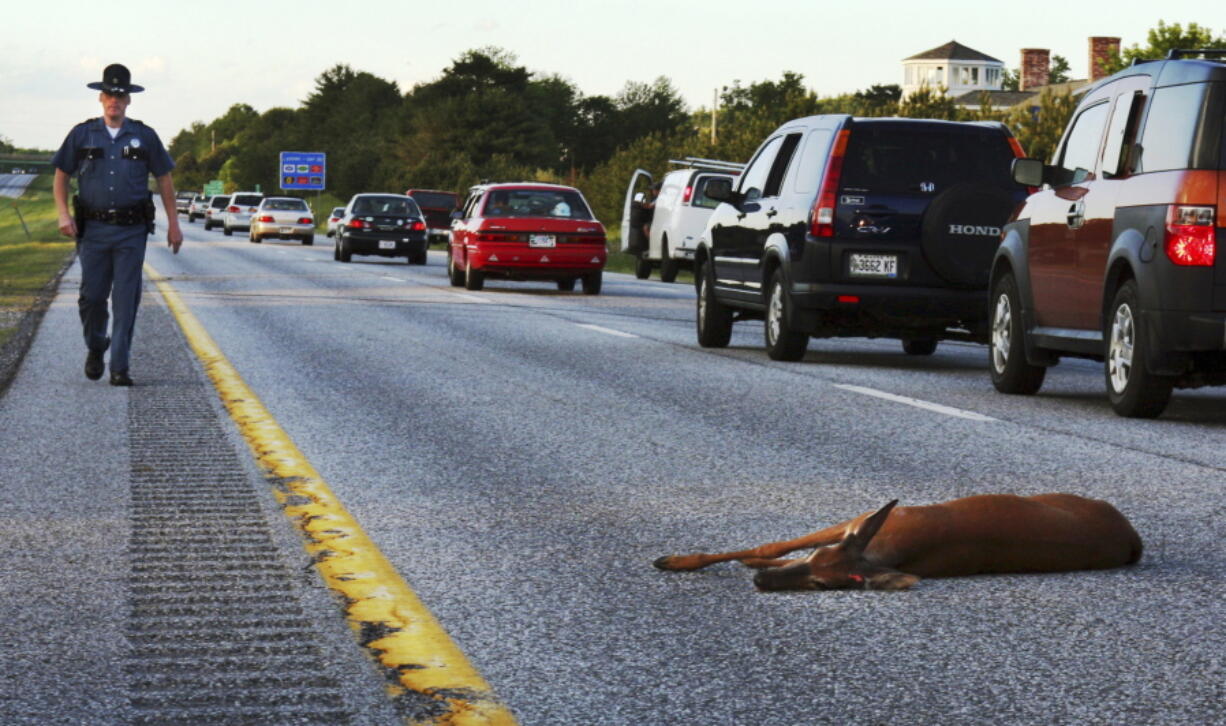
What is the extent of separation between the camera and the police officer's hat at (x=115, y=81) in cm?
1160

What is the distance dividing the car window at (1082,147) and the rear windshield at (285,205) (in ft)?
155

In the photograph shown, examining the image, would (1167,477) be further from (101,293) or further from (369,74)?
(369,74)

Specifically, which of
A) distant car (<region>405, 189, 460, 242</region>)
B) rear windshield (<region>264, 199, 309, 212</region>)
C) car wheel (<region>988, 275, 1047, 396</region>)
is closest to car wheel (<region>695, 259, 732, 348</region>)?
car wheel (<region>988, 275, 1047, 396</region>)

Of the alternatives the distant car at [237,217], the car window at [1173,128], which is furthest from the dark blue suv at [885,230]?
the distant car at [237,217]

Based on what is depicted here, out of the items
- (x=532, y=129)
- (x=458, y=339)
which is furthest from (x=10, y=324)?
(x=532, y=129)

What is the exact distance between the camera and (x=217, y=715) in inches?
167

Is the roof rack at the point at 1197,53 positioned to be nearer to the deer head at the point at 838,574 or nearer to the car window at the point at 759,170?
the car window at the point at 759,170

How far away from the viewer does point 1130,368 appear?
10.8m

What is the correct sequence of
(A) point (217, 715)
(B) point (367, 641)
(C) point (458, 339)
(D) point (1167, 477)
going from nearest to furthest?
(A) point (217, 715) → (B) point (367, 641) → (D) point (1167, 477) → (C) point (458, 339)

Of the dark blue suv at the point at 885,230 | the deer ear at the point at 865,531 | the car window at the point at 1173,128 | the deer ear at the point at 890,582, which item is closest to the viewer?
the deer ear at the point at 865,531

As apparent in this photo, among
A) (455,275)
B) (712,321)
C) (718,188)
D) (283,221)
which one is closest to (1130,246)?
(718,188)

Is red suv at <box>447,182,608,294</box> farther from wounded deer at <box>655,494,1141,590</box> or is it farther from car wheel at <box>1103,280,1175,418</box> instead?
wounded deer at <box>655,494,1141,590</box>

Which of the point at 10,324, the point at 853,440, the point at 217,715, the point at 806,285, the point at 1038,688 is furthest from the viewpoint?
the point at 10,324

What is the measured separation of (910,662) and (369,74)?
184 m
